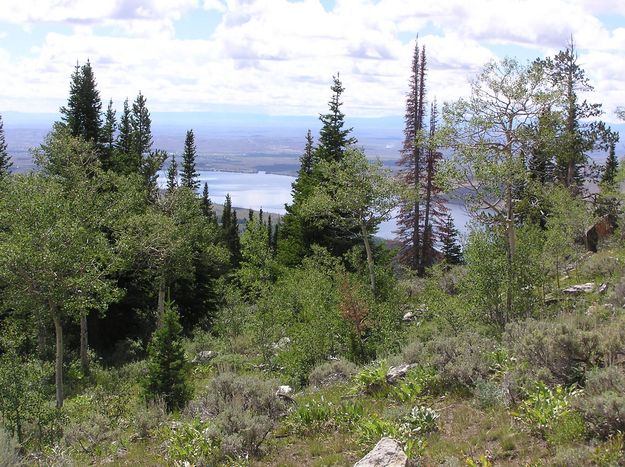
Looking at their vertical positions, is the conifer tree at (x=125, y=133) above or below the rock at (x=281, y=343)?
above

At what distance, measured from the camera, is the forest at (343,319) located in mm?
8094

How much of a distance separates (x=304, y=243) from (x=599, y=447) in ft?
86.0

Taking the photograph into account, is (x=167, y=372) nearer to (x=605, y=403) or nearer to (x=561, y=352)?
(x=561, y=352)

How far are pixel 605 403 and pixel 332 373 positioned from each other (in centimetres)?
696

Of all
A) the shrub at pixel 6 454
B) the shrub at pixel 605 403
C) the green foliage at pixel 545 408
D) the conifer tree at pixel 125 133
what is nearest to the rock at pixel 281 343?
the shrub at pixel 6 454

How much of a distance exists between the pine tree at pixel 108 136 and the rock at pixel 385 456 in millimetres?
30906

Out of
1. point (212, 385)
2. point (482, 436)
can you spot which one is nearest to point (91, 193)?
point (212, 385)

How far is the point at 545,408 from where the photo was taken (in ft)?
24.1

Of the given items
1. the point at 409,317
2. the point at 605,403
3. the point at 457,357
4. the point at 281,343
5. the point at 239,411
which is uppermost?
the point at 605,403

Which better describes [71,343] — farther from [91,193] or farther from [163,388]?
[163,388]

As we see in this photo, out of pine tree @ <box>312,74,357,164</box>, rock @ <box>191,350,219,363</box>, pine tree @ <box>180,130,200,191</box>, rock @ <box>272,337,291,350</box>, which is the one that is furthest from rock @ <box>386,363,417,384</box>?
pine tree @ <box>180,130,200,191</box>

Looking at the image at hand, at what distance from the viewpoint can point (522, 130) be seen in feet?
61.2

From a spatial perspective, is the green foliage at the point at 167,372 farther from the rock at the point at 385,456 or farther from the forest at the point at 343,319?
the rock at the point at 385,456

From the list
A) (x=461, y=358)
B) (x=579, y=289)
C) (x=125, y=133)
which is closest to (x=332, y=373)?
(x=461, y=358)
